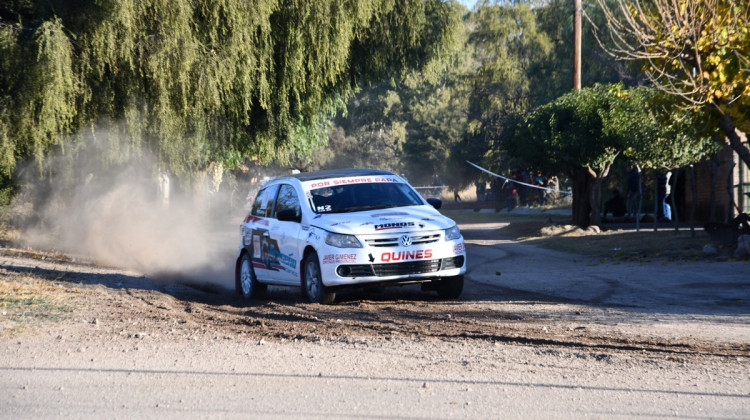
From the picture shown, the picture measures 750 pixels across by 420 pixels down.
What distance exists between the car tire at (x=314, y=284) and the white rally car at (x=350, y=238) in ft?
0.04

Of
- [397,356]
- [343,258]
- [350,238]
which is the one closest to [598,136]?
[350,238]

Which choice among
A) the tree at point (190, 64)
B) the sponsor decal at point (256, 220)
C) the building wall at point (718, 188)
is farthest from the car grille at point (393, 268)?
the building wall at point (718, 188)

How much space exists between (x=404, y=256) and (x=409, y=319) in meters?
1.53

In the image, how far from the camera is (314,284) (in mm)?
11875

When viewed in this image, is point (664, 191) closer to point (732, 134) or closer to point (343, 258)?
point (732, 134)

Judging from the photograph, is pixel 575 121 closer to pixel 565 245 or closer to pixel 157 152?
pixel 565 245

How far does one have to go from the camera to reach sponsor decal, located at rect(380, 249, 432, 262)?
11.4 metres

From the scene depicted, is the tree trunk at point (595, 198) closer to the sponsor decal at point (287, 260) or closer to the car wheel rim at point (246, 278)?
the car wheel rim at point (246, 278)

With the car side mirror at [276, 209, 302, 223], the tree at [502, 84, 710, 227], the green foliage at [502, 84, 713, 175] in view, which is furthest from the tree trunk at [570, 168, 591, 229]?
the car side mirror at [276, 209, 302, 223]

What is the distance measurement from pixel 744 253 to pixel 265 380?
36.5 feet

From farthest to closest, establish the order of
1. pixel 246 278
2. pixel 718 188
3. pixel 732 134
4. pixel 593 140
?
pixel 718 188 → pixel 593 140 → pixel 732 134 → pixel 246 278

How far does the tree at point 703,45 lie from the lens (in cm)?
1345

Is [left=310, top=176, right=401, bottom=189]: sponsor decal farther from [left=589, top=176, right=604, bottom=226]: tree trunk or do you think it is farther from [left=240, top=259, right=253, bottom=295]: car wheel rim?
[left=589, top=176, right=604, bottom=226]: tree trunk

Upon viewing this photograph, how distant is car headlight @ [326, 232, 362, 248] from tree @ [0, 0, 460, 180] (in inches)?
160
